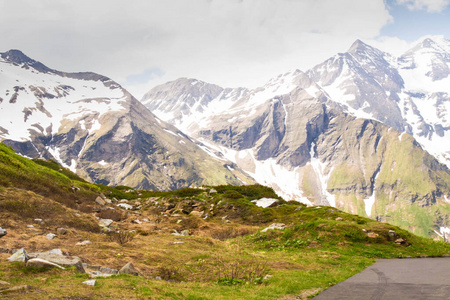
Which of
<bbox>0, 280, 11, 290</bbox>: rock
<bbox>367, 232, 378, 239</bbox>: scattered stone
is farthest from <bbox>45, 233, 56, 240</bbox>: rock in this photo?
<bbox>367, 232, 378, 239</bbox>: scattered stone

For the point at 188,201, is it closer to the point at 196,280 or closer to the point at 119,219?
the point at 119,219

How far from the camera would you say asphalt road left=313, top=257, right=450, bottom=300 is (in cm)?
1225

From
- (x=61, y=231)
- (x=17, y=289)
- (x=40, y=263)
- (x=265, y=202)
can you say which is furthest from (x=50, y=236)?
(x=265, y=202)

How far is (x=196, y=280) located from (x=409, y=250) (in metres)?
20.0

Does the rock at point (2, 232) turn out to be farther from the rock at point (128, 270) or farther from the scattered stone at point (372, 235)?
the scattered stone at point (372, 235)

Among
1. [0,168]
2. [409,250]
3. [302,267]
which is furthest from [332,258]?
[0,168]

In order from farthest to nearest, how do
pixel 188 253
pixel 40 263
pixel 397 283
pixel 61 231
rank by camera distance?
1. pixel 188 253
2. pixel 61 231
3. pixel 397 283
4. pixel 40 263

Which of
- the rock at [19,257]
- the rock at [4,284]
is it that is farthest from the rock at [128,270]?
the rock at [4,284]

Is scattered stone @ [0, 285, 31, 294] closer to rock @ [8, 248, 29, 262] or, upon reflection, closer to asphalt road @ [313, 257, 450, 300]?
rock @ [8, 248, 29, 262]

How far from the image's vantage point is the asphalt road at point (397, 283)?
12250 millimetres

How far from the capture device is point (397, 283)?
14.3 metres

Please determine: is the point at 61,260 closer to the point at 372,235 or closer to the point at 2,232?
the point at 2,232

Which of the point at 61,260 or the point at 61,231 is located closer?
the point at 61,260

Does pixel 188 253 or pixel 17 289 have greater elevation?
pixel 17 289
